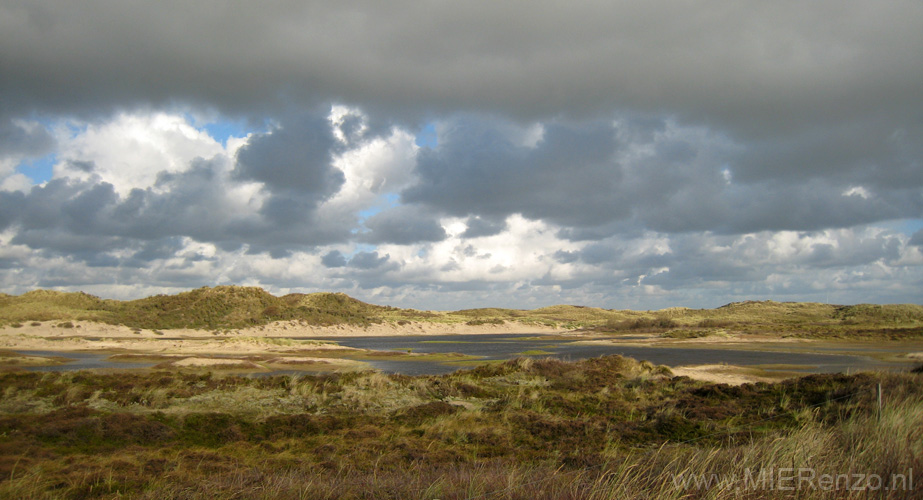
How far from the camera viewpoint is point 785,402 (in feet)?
62.5

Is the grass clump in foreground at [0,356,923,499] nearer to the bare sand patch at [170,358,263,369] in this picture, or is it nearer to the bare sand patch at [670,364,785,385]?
the bare sand patch at [670,364,785,385]

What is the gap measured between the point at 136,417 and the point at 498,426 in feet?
39.4

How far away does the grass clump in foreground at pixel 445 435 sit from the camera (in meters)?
6.30

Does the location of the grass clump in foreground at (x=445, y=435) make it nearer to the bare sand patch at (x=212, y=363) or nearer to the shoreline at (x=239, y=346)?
the shoreline at (x=239, y=346)

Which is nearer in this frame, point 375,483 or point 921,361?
point 375,483

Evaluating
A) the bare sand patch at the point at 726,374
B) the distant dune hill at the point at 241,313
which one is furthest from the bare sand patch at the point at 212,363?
the distant dune hill at the point at 241,313

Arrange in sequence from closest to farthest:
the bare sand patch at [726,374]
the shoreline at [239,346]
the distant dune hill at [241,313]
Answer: the bare sand patch at [726,374] < the shoreline at [239,346] < the distant dune hill at [241,313]

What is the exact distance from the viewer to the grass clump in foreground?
6295mm

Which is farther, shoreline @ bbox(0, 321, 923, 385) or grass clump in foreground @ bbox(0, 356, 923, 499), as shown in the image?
shoreline @ bbox(0, 321, 923, 385)

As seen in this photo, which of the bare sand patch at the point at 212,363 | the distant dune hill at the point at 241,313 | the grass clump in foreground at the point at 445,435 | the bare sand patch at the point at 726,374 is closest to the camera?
the grass clump in foreground at the point at 445,435

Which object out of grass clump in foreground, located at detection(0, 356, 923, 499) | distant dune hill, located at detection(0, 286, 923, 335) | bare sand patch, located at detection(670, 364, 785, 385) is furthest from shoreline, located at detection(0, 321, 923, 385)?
grass clump in foreground, located at detection(0, 356, 923, 499)

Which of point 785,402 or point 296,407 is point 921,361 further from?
point 296,407

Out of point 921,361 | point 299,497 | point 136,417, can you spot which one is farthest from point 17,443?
point 921,361

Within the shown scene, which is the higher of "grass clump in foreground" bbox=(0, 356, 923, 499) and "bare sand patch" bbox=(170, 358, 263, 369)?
"grass clump in foreground" bbox=(0, 356, 923, 499)
